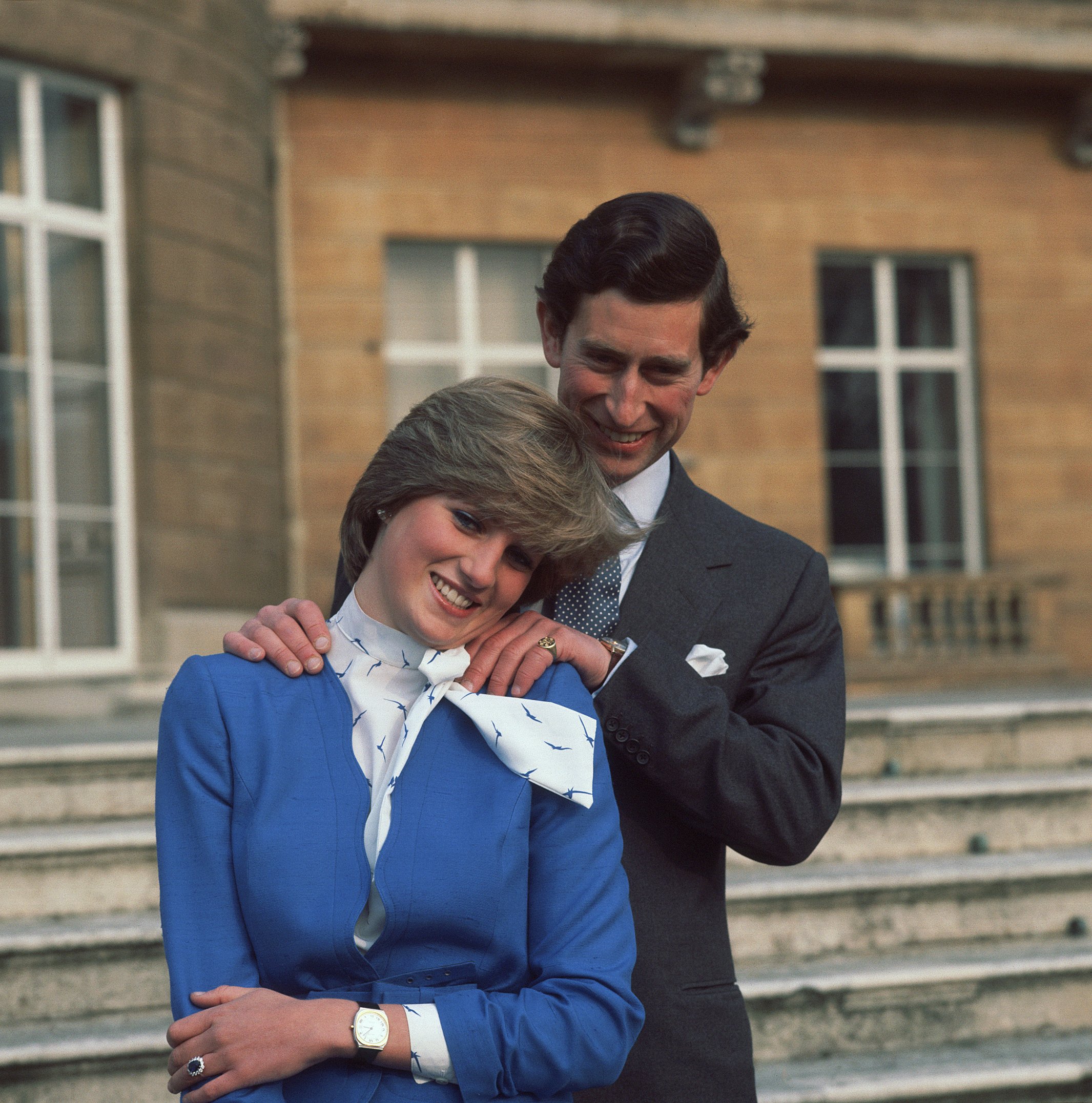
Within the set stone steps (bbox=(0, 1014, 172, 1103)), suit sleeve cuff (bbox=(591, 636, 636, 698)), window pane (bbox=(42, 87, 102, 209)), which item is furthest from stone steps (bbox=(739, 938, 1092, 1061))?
window pane (bbox=(42, 87, 102, 209))

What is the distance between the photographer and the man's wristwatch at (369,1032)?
1354 millimetres

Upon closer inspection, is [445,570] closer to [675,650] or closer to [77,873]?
[675,650]

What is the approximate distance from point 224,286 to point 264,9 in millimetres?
1584

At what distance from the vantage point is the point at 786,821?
5.32 feet

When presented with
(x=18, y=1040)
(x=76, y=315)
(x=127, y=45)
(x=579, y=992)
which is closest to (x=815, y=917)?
(x=18, y=1040)

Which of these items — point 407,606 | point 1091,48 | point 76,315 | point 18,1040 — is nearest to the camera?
point 407,606

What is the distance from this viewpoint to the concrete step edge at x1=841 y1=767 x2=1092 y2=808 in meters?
4.02

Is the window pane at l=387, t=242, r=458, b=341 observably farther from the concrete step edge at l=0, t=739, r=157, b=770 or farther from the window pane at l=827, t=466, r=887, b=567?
the concrete step edge at l=0, t=739, r=157, b=770

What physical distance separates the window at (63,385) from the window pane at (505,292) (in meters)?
2.24

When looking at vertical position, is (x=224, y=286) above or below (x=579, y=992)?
above

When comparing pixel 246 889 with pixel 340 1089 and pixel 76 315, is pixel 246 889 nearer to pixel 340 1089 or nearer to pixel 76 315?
pixel 340 1089

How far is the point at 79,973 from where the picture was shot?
314 cm

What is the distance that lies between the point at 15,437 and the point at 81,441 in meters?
0.30

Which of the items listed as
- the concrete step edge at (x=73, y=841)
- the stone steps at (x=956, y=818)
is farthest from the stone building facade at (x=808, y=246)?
the concrete step edge at (x=73, y=841)
